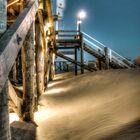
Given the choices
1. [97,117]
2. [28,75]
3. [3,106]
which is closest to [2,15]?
[3,106]

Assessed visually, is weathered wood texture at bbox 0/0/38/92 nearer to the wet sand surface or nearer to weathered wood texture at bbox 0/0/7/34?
weathered wood texture at bbox 0/0/7/34

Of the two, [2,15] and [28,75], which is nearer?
[2,15]

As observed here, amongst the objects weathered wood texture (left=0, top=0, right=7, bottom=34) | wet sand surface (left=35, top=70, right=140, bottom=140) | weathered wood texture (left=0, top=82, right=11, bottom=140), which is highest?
weathered wood texture (left=0, top=0, right=7, bottom=34)

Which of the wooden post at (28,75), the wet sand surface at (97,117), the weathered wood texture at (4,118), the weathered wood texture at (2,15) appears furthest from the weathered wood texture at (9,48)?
the wooden post at (28,75)

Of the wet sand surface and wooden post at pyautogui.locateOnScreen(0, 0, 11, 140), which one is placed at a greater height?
wooden post at pyautogui.locateOnScreen(0, 0, 11, 140)

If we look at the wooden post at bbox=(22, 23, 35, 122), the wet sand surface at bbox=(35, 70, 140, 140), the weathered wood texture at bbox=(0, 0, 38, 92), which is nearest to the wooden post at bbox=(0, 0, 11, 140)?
the weathered wood texture at bbox=(0, 0, 38, 92)

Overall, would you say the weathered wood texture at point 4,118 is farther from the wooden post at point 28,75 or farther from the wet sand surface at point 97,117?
the wooden post at point 28,75

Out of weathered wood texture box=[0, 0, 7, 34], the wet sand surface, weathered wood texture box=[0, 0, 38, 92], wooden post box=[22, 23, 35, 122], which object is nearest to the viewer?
weathered wood texture box=[0, 0, 38, 92]

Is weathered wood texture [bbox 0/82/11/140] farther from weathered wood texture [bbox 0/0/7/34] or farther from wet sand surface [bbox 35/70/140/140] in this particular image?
wet sand surface [bbox 35/70/140/140]

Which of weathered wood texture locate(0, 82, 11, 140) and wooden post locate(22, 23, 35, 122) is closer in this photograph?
weathered wood texture locate(0, 82, 11, 140)

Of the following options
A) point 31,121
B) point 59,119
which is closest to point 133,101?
point 59,119

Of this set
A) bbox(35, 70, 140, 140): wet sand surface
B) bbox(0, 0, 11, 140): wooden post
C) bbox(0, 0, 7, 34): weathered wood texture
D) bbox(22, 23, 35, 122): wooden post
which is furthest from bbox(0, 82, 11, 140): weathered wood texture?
bbox(22, 23, 35, 122): wooden post

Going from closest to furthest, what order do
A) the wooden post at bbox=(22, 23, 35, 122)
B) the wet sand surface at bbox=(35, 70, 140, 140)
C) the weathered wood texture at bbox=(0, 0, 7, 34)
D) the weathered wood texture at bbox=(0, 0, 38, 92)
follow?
1. the weathered wood texture at bbox=(0, 0, 38, 92)
2. the weathered wood texture at bbox=(0, 0, 7, 34)
3. the wet sand surface at bbox=(35, 70, 140, 140)
4. the wooden post at bbox=(22, 23, 35, 122)

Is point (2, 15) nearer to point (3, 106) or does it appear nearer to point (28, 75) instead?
point (3, 106)
